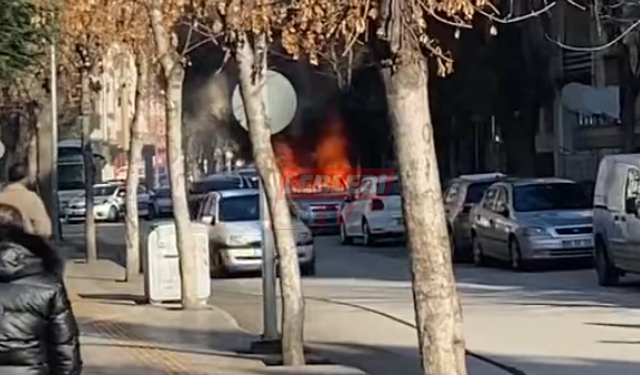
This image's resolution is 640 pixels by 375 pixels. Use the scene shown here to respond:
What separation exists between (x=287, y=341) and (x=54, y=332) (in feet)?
23.6

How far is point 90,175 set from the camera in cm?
3659

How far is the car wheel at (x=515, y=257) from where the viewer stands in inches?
1111

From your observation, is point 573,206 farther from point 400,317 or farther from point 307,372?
point 307,372

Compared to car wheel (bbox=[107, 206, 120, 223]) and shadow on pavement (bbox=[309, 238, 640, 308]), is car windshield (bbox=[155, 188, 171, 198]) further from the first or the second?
shadow on pavement (bbox=[309, 238, 640, 308])

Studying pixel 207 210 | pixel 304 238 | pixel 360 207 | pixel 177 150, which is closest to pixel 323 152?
pixel 304 238

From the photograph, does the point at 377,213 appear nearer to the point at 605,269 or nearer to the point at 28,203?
the point at 605,269

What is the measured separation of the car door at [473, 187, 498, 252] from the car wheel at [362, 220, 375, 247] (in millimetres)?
7687

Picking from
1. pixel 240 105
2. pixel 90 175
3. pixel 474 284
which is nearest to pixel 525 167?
pixel 90 175

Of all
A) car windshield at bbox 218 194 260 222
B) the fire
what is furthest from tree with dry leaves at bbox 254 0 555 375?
car windshield at bbox 218 194 260 222

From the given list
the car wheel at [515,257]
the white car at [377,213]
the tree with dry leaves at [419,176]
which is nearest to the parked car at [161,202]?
the white car at [377,213]

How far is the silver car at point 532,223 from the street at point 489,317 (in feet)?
1.32

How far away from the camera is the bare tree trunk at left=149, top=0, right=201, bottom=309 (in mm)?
21781

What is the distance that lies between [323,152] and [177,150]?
673cm

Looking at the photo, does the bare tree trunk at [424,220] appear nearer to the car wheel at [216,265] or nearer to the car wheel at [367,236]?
the car wheel at [216,265]
